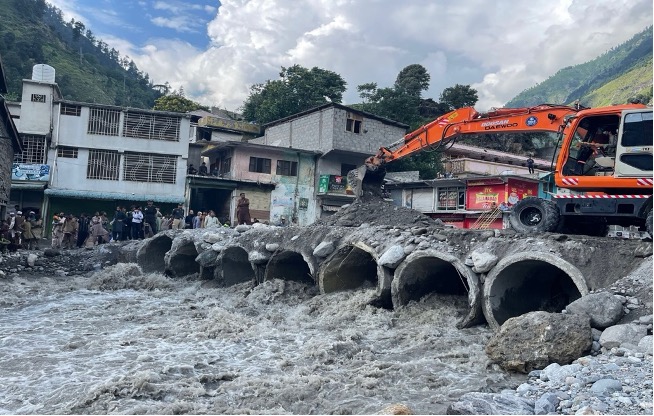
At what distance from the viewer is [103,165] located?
2702 cm

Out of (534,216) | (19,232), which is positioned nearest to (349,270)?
(534,216)

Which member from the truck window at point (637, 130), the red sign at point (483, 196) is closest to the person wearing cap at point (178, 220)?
the red sign at point (483, 196)

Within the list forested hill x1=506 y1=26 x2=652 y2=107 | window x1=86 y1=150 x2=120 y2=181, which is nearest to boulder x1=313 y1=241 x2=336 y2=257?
window x1=86 y1=150 x2=120 y2=181

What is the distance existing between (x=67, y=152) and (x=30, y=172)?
189 centimetres

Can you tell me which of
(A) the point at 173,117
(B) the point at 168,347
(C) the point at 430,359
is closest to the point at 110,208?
(A) the point at 173,117

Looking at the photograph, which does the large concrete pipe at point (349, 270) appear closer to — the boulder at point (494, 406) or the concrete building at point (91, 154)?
the boulder at point (494, 406)

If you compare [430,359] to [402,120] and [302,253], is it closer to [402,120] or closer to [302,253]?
[302,253]

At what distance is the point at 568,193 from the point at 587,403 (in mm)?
6213

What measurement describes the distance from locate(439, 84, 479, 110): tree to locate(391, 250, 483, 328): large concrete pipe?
101 ft

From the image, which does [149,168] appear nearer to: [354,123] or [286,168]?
[286,168]

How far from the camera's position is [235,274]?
17.2m

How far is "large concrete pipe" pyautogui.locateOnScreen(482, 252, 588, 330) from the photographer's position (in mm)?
9719

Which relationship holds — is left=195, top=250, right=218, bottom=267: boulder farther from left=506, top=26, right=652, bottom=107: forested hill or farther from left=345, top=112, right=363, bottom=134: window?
left=506, top=26, right=652, bottom=107: forested hill

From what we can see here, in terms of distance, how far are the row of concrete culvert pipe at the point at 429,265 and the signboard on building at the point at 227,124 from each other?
62.4ft
